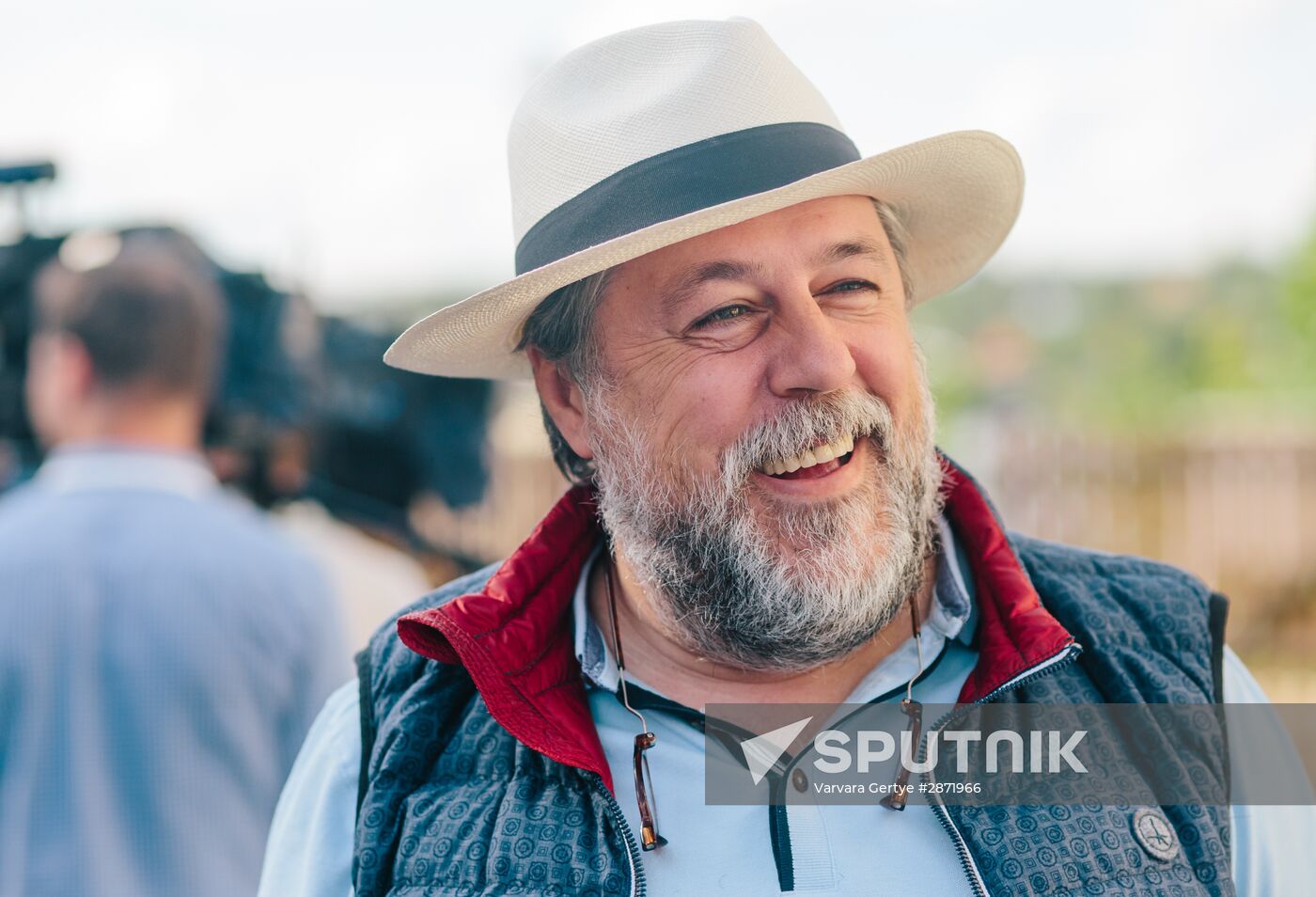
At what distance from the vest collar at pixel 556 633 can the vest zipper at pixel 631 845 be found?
0.03 metres

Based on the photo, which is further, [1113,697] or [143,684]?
[143,684]

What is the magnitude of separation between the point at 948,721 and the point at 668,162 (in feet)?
3.12

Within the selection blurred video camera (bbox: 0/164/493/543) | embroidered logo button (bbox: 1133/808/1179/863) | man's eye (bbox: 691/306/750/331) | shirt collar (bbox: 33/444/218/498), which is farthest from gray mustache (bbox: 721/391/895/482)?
blurred video camera (bbox: 0/164/493/543)

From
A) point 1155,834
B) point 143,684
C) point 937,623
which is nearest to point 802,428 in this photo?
point 937,623

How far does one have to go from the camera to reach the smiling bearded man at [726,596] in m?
1.58

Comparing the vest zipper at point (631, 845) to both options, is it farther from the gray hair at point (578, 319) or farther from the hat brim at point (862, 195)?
the hat brim at point (862, 195)

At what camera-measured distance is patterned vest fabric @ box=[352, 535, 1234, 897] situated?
1.51 metres

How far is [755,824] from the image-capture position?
160 centimetres

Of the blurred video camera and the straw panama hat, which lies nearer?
the straw panama hat

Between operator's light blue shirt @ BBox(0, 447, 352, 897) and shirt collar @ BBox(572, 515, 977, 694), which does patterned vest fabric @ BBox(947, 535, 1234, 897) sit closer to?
shirt collar @ BBox(572, 515, 977, 694)

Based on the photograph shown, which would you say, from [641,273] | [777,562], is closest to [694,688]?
[777,562]

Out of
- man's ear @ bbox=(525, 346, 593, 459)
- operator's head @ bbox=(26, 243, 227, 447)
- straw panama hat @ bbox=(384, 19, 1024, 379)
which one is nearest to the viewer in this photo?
straw panama hat @ bbox=(384, 19, 1024, 379)

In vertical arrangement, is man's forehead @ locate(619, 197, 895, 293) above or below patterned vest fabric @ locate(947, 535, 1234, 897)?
above

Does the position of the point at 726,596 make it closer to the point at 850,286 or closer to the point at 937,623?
the point at 937,623
